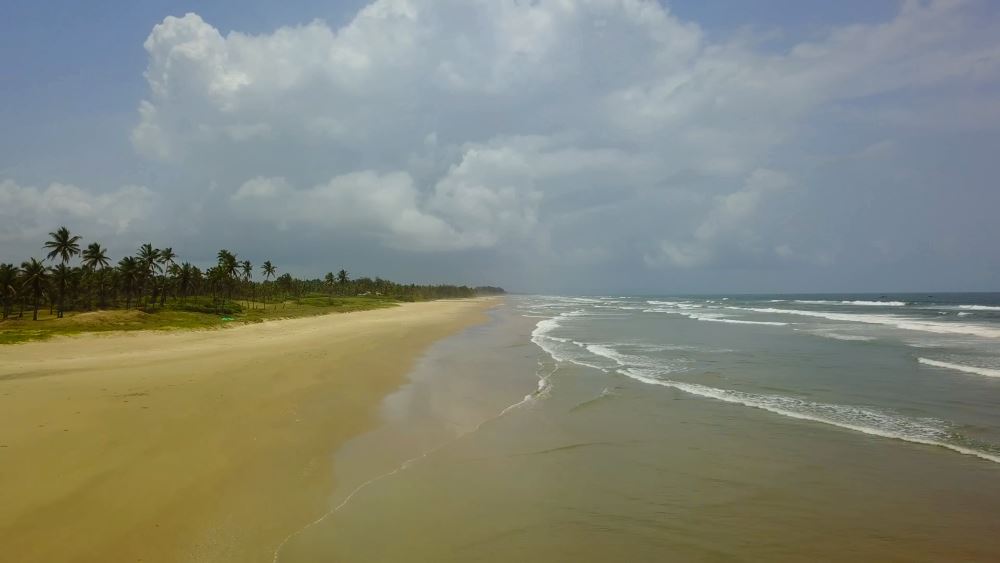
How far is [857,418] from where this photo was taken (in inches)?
482

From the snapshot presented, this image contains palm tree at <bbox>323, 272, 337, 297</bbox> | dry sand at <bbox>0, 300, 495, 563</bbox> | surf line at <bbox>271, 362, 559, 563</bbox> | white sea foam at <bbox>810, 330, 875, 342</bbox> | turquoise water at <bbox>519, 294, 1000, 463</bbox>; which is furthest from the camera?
palm tree at <bbox>323, 272, 337, 297</bbox>

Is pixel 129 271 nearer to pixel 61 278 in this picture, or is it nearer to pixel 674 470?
Result: pixel 61 278

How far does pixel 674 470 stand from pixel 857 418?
6.38 m

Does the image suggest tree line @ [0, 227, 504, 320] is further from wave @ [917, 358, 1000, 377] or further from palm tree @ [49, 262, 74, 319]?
wave @ [917, 358, 1000, 377]

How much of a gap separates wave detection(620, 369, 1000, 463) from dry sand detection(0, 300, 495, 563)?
9736 millimetres

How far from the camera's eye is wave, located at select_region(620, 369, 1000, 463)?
1038cm

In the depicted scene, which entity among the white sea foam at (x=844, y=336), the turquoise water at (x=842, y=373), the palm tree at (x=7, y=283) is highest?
the palm tree at (x=7, y=283)

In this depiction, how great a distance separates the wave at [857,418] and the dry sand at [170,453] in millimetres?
9736

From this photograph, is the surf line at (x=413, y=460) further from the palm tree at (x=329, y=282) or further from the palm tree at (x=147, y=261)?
the palm tree at (x=329, y=282)

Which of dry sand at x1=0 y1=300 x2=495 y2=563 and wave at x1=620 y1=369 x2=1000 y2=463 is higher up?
dry sand at x1=0 y1=300 x2=495 y2=563

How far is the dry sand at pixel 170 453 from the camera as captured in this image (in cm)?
591

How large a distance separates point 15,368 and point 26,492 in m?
16.0

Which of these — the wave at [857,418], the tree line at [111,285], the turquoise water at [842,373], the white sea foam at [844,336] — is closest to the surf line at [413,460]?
the turquoise water at [842,373]

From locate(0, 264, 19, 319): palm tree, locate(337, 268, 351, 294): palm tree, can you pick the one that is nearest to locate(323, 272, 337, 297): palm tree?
locate(337, 268, 351, 294): palm tree
